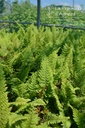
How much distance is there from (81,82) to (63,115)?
0.37 m

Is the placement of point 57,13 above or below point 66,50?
below

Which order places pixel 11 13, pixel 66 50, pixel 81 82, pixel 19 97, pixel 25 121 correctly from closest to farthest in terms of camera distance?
1. pixel 25 121
2. pixel 19 97
3. pixel 81 82
4. pixel 66 50
5. pixel 11 13

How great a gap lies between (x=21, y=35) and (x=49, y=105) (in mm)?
1944

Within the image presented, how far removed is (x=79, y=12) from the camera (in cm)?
1747

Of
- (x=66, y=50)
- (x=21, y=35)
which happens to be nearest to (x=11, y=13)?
(x=21, y=35)

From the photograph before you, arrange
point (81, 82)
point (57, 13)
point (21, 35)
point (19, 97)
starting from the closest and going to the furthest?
point (19, 97) → point (81, 82) → point (21, 35) → point (57, 13)

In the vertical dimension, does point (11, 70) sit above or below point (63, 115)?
above

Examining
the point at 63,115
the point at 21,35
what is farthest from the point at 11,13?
the point at 63,115

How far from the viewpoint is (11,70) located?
8.98 ft

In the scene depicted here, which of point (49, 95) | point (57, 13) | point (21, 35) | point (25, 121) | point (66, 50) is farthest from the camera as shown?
point (57, 13)

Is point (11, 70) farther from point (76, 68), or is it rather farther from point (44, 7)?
point (44, 7)

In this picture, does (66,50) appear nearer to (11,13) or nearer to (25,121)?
(25,121)

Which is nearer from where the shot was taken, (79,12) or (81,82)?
(81,82)

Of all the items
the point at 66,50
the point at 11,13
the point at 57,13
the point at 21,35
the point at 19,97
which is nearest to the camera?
the point at 19,97
